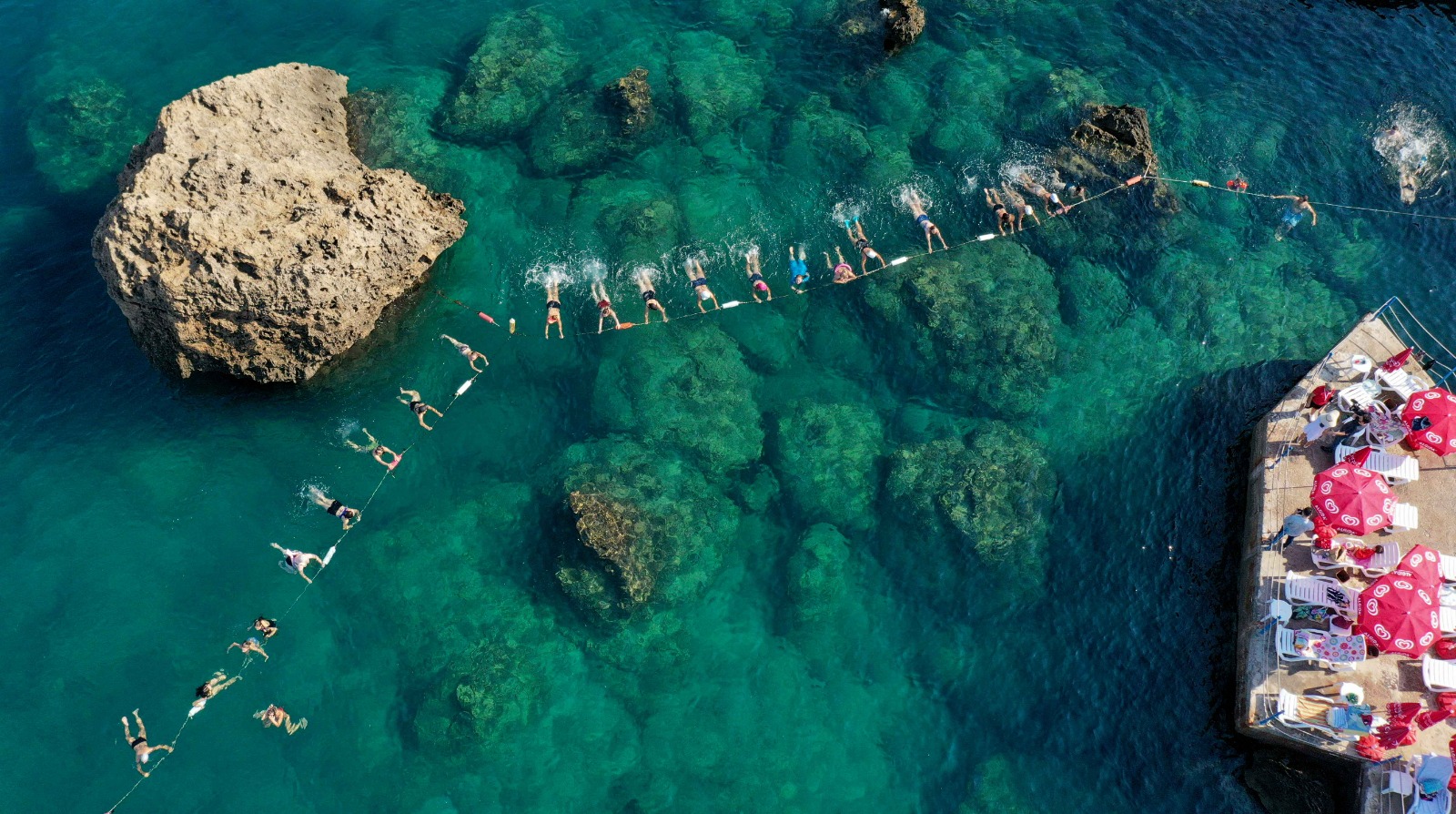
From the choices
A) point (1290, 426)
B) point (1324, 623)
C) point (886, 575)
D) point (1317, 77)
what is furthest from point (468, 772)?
point (1317, 77)

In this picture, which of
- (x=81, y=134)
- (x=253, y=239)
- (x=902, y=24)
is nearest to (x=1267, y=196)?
(x=902, y=24)

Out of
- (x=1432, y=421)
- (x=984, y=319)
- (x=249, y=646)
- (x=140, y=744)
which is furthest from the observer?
(x=984, y=319)

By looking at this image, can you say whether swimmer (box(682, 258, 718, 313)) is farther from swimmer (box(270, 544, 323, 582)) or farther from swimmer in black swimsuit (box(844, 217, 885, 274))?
swimmer (box(270, 544, 323, 582))

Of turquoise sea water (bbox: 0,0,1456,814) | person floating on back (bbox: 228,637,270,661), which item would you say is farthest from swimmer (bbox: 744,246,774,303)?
person floating on back (bbox: 228,637,270,661)

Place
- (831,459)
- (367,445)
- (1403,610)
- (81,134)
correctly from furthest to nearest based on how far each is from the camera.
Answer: (81,134)
(367,445)
(831,459)
(1403,610)

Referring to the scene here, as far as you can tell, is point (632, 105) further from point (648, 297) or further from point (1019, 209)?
point (1019, 209)

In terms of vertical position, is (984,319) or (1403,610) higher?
(984,319)

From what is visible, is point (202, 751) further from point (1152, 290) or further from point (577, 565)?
point (1152, 290)

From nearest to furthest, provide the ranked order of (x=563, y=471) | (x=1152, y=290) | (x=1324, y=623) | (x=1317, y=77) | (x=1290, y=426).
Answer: (x=1324, y=623) → (x=1290, y=426) → (x=563, y=471) → (x=1152, y=290) → (x=1317, y=77)

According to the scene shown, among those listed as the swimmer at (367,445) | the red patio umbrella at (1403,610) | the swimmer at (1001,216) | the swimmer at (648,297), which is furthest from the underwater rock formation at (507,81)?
the red patio umbrella at (1403,610)
